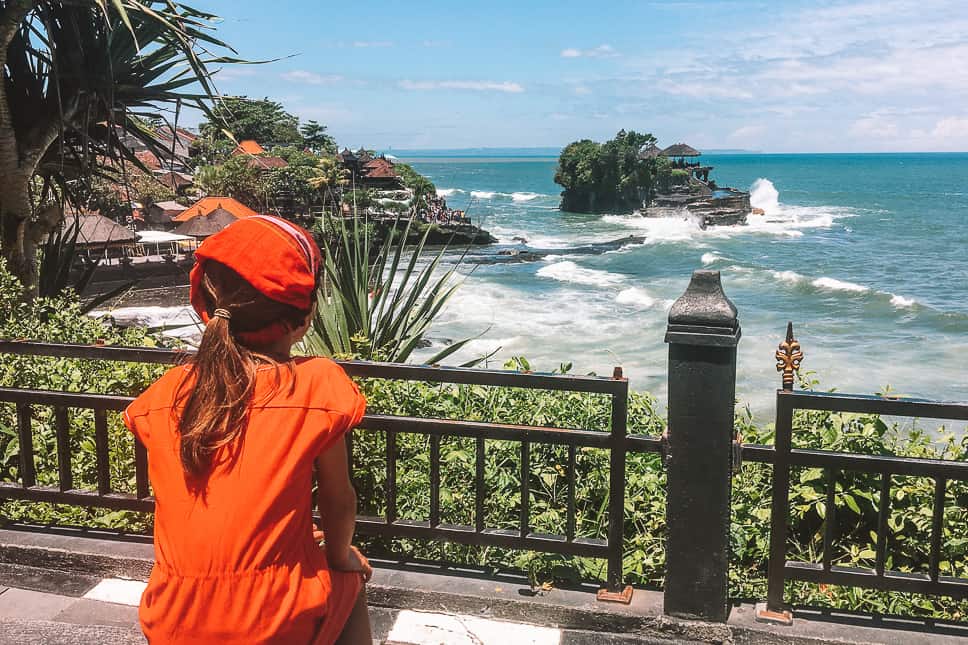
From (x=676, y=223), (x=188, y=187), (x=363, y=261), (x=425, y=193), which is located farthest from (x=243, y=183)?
(x=363, y=261)

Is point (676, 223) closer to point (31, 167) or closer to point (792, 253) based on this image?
point (792, 253)

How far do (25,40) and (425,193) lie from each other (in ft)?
201

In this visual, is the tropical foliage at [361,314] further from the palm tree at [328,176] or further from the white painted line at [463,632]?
the palm tree at [328,176]

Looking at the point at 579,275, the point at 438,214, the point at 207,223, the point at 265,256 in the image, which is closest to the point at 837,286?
the point at 579,275

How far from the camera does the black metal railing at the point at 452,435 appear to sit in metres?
3.06

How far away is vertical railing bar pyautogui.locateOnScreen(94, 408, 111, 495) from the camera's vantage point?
345 cm

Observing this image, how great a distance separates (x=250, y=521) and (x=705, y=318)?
66.1 inches

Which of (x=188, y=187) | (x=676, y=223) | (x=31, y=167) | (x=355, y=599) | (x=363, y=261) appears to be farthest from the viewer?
(x=676, y=223)

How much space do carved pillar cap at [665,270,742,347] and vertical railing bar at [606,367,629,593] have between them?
26 centimetres

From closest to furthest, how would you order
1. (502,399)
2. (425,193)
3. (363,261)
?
(502,399) → (363,261) → (425,193)

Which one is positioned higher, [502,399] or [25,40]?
[25,40]

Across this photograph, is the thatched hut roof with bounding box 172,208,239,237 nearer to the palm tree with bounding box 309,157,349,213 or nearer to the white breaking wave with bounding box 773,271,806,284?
the palm tree with bounding box 309,157,349,213

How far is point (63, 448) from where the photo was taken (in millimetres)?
3570

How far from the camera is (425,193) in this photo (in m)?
67.5
